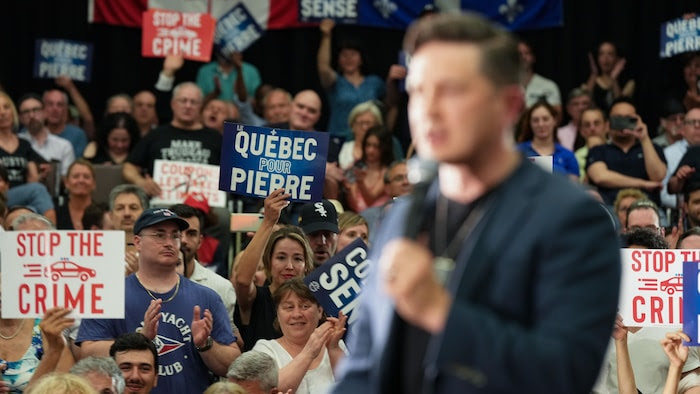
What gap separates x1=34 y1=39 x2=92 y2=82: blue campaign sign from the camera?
12977 mm

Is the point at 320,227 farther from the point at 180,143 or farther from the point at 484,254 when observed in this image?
the point at 484,254

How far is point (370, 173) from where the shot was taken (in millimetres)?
9781

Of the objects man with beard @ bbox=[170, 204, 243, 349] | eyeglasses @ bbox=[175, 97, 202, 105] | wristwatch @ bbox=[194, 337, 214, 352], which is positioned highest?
eyeglasses @ bbox=[175, 97, 202, 105]

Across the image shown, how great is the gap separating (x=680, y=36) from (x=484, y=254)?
9841mm

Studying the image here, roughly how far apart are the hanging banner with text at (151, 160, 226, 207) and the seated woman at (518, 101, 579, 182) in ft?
7.25

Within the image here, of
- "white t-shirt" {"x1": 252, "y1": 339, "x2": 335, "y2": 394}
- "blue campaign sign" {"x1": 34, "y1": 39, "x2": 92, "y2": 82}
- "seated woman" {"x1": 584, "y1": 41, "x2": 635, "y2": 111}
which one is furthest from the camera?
"blue campaign sign" {"x1": 34, "y1": 39, "x2": 92, "y2": 82}

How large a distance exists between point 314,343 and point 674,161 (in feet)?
17.5

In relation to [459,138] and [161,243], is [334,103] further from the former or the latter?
[459,138]

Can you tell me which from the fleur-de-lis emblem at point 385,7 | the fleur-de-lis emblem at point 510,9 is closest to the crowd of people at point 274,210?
the fleur-de-lis emblem at point 510,9

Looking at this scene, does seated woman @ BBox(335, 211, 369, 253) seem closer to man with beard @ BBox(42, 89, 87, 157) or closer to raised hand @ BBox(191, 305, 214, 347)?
raised hand @ BBox(191, 305, 214, 347)

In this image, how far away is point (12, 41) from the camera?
551 inches

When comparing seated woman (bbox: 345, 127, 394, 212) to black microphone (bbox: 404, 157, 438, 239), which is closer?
black microphone (bbox: 404, 157, 438, 239)

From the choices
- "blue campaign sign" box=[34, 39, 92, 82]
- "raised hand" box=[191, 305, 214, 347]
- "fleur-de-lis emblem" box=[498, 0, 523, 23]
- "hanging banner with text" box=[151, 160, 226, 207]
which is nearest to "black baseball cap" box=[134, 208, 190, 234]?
"raised hand" box=[191, 305, 214, 347]

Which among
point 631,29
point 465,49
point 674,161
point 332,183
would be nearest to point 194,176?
point 332,183
